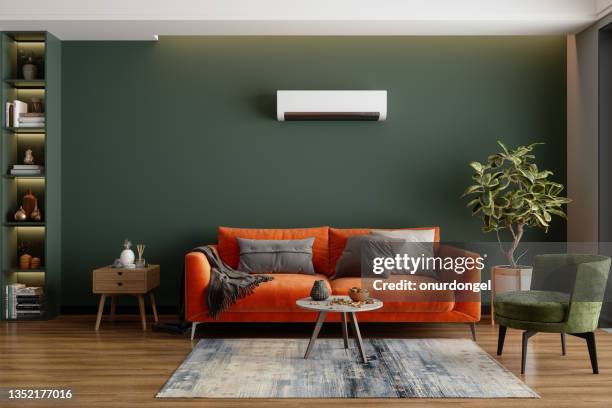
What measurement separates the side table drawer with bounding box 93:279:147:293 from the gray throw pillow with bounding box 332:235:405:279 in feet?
5.49

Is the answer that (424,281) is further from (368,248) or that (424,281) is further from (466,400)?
(466,400)

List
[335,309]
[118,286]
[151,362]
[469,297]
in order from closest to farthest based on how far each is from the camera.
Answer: [335,309] → [151,362] → [469,297] → [118,286]

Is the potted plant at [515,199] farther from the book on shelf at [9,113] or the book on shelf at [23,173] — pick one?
the book on shelf at [9,113]

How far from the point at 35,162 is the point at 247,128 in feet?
6.73

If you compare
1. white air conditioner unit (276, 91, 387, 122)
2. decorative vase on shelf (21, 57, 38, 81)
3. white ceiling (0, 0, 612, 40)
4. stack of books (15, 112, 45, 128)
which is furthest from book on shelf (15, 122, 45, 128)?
white air conditioner unit (276, 91, 387, 122)

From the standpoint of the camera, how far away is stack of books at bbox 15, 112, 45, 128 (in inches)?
224

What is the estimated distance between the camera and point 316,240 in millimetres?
5621

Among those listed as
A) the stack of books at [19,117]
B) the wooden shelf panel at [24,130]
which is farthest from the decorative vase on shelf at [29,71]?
the wooden shelf panel at [24,130]

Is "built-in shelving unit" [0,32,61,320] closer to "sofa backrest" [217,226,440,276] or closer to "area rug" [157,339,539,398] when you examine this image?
"sofa backrest" [217,226,440,276]

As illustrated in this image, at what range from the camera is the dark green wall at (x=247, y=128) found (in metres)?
5.95

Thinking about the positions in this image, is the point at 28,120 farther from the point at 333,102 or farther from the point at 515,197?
the point at 515,197

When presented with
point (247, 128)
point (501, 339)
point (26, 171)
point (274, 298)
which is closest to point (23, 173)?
point (26, 171)

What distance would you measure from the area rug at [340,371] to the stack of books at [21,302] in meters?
1.91

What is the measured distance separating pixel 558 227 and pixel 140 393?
434 cm
